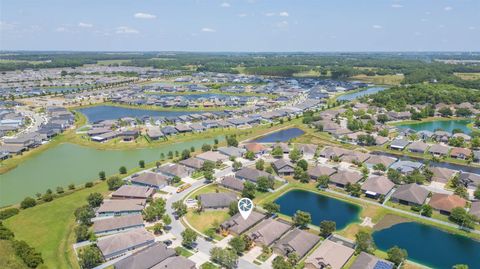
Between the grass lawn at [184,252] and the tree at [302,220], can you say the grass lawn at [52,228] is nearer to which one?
the grass lawn at [184,252]

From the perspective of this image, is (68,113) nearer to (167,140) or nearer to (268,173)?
(167,140)

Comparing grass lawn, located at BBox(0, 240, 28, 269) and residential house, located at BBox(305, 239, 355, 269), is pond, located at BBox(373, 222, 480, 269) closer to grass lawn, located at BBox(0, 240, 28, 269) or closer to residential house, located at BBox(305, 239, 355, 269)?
residential house, located at BBox(305, 239, 355, 269)

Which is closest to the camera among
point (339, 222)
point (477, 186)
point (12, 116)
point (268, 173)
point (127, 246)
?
point (127, 246)

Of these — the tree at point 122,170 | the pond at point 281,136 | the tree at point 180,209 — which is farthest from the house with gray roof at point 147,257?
the pond at point 281,136

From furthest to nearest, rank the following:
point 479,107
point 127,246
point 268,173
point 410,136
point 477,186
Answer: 1. point 479,107
2. point 410,136
3. point 268,173
4. point 477,186
5. point 127,246

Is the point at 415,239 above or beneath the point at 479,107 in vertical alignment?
beneath

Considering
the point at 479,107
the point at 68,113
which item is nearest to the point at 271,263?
the point at 68,113

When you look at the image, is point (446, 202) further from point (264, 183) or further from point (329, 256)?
point (264, 183)
